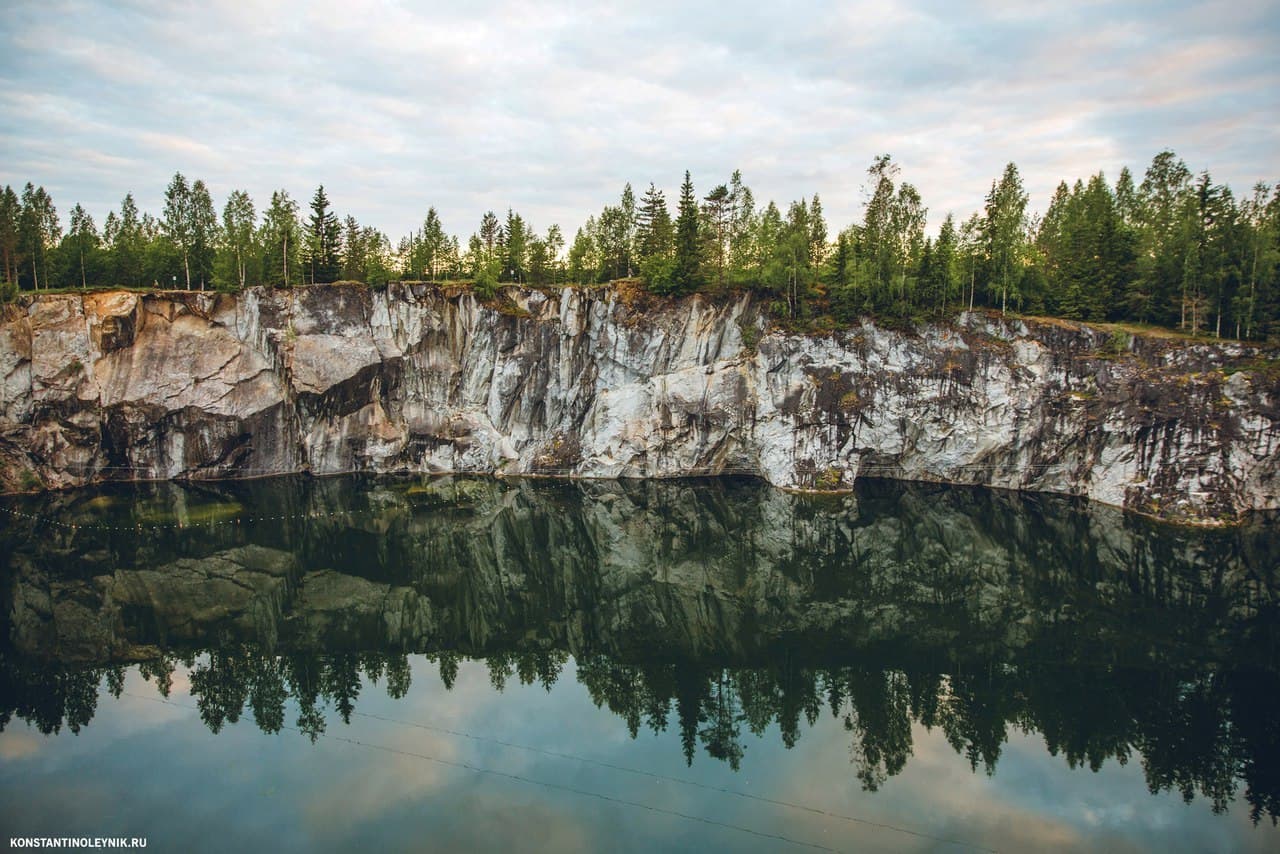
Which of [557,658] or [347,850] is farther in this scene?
[557,658]

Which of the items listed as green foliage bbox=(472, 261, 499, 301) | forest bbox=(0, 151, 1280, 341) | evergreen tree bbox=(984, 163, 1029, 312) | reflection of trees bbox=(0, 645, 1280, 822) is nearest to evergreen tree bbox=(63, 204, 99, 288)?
forest bbox=(0, 151, 1280, 341)

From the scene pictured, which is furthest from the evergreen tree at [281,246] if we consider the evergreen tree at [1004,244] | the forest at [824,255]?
the evergreen tree at [1004,244]

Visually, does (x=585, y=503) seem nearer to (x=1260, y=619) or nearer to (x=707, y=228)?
(x=707, y=228)

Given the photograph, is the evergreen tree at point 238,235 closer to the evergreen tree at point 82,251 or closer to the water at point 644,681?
the evergreen tree at point 82,251

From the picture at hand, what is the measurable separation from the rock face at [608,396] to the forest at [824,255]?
3.32 metres

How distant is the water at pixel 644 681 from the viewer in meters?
16.5

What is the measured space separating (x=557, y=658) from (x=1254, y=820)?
66.7 ft

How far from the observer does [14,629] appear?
2723 cm

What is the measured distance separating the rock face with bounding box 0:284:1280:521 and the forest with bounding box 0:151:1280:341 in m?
3.32

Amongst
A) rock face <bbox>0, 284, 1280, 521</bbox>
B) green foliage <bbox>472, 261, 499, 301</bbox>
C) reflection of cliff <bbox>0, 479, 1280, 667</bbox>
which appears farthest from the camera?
green foliage <bbox>472, 261, 499, 301</bbox>

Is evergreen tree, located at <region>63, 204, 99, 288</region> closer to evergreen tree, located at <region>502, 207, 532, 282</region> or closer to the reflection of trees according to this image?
evergreen tree, located at <region>502, 207, 532, 282</region>

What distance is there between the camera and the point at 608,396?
2088 inches

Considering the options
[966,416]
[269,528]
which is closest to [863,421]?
[966,416]

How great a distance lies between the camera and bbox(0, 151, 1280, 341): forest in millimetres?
46406
